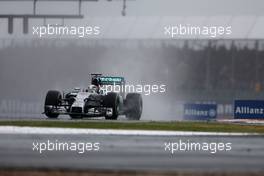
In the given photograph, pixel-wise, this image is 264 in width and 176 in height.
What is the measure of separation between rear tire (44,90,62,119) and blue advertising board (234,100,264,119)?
13.5 feet

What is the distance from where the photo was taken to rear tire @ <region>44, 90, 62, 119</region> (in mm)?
16047

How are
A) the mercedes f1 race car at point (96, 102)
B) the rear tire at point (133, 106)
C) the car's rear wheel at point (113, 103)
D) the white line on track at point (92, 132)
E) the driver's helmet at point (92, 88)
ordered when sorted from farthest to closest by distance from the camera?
the driver's helmet at point (92, 88) → the car's rear wheel at point (113, 103) → the mercedes f1 race car at point (96, 102) → the rear tire at point (133, 106) → the white line on track at point (92, 132)

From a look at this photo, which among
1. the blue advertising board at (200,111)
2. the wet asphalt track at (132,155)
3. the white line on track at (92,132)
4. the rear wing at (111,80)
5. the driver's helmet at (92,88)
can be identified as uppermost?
the rear wing at (111,80)

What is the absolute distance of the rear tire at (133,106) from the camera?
51.2 ft

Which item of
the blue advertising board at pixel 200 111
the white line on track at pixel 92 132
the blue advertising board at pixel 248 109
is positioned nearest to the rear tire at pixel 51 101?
the white line on track at pixel 92 132

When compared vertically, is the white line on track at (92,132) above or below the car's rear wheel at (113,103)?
below

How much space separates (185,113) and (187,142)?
308 cm

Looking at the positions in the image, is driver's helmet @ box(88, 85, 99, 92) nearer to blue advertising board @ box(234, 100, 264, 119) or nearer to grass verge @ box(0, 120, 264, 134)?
grass verge @ box(0, 120, 264, 134)

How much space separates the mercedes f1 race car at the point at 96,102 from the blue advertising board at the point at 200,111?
1.09 metres

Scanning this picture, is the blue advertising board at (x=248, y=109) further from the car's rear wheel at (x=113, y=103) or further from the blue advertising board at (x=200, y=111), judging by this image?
the car's rear wheel at (x=113, y=103)

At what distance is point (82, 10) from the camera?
557 inches

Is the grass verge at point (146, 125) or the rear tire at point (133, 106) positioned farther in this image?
the rear tire at point (133, 106)

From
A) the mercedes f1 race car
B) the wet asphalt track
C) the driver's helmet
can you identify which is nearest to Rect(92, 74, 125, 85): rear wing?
the mercedes f1 race car

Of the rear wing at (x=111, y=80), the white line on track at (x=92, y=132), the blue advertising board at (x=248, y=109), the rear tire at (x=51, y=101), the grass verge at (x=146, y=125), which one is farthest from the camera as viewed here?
the rear tire at (x=51, y=101)
